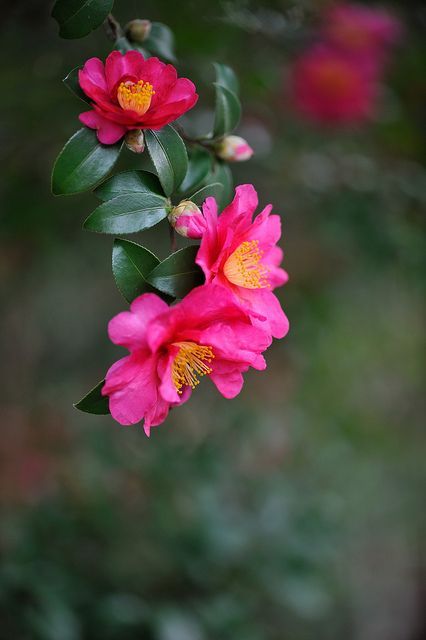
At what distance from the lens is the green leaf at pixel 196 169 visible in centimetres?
75

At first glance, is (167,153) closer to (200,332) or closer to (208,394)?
(200,332)

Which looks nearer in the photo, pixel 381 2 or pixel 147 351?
pixel 147 351

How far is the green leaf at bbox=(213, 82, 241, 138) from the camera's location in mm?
762

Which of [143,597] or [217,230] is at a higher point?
[217,230]

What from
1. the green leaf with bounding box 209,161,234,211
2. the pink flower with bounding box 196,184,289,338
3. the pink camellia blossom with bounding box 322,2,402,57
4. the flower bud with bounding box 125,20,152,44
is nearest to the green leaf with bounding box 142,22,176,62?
the flower bud with bounding box 125,20,152,44

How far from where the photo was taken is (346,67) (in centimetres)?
171

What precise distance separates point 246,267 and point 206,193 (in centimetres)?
8

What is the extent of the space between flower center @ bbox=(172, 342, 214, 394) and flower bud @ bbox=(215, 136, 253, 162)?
24 cm

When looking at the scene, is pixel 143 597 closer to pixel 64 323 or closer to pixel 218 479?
pixel 218 479

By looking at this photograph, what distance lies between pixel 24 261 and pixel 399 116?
1.05 m

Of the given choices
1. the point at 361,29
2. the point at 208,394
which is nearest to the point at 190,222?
the point at 361,29

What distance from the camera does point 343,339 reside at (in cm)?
239

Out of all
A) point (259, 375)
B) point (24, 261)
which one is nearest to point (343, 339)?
point (259, 375)

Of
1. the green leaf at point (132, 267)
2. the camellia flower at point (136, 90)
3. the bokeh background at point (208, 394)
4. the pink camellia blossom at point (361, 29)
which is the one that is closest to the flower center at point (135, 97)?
the camellia flower at point (136, 90)
